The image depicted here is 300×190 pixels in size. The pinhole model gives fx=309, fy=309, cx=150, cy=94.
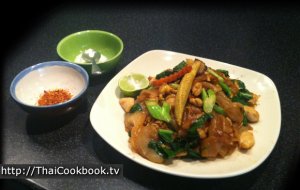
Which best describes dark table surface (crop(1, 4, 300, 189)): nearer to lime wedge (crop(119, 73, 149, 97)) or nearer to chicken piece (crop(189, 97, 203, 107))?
lime wedge (crop(119, 73, 149, 97))

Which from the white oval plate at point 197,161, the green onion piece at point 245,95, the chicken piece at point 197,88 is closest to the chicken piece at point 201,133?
the white oval plate at point 197,161

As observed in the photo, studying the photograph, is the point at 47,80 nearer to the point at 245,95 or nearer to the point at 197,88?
the point at 197,88

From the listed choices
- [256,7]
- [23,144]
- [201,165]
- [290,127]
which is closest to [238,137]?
[201,165]

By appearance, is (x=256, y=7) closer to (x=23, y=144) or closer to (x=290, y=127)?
(x=290, y=127)

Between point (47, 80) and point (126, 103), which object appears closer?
point (126, 103)

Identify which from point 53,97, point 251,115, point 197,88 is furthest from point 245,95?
point 53,97

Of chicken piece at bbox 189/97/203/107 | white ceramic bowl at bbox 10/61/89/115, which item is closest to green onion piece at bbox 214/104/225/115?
chicken piece at bbox 189/97/203/107

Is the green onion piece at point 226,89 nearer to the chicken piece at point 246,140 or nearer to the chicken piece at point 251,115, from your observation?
the chicken piece at point 251,115
